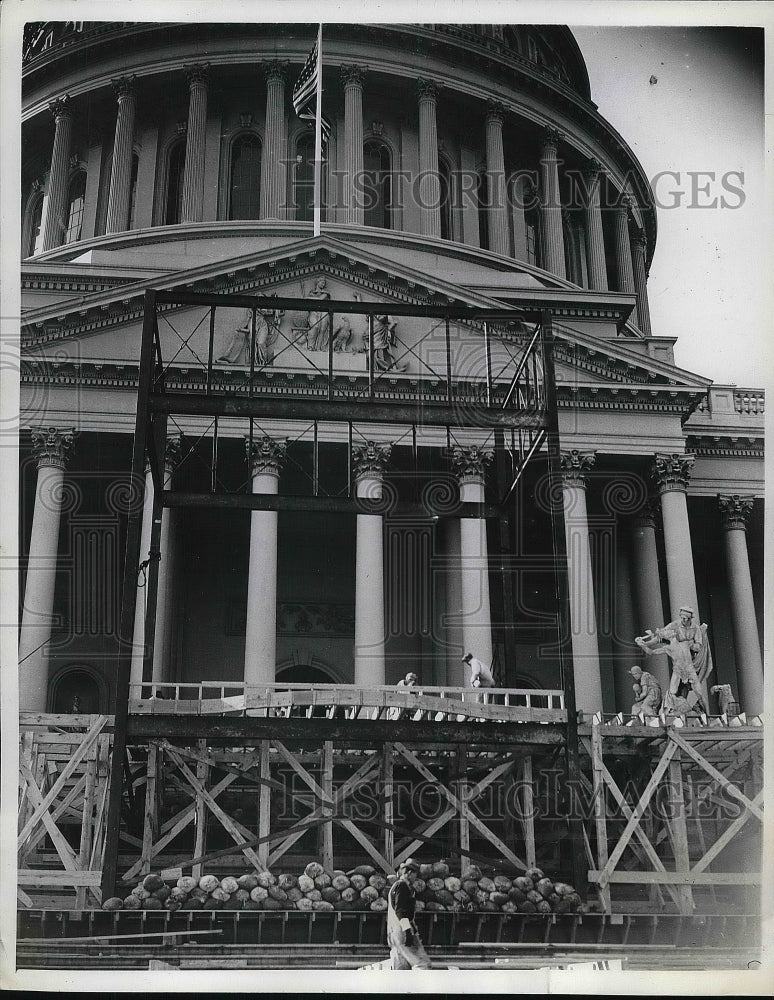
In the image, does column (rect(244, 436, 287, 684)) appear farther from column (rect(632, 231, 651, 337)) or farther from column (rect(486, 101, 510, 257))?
column (rect(632, 231, 651, 337))

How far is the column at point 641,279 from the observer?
60469mm

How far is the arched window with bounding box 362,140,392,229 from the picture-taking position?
54312mm

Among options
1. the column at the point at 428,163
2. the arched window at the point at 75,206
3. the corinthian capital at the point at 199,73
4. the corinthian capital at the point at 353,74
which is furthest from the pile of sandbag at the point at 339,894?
the corinthian capital at the point at 199,73

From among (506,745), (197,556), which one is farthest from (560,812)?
(197,556)

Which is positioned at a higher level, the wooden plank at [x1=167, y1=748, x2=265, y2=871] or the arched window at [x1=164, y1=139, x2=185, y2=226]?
the arched window at [x1=164, y1=139, x2=185, y2=226]

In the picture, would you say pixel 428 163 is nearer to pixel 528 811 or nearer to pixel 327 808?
pixel 528 811

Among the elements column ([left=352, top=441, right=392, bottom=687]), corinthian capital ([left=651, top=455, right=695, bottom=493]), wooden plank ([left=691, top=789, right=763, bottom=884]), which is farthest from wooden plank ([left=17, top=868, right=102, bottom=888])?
corinthian capital ([left=651, top=455, right=695, bottom=493])

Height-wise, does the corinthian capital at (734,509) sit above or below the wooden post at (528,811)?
above

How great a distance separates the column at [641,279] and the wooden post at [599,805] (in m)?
38.9

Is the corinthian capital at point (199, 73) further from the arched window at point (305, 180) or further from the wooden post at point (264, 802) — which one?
the wooden post at point (264, 802)

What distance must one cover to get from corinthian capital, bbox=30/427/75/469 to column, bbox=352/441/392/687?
7.82 metres

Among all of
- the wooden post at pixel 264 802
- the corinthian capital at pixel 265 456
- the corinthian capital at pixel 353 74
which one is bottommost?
the wooden post at pixel 264 802

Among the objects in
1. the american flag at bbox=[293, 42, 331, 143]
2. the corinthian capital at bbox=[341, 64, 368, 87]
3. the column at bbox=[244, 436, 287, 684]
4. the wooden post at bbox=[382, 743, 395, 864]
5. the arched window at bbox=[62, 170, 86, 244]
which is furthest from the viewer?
the arched window at bbox=[62, 170, 86, 244]

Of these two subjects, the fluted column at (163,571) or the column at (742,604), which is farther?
the column at (742,604)
